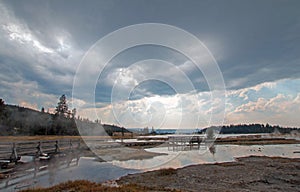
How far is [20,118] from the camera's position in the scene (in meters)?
87.6

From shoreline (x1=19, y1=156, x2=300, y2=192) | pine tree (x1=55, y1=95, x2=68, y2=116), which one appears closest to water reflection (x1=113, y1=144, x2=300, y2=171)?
shoreline (x1=19, y1=156, x2=300, y2=192)

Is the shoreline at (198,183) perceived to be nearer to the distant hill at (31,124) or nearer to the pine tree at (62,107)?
the distant hill at (31,124)

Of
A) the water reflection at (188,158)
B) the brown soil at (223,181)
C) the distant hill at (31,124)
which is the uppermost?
the distant hill at (31,124)

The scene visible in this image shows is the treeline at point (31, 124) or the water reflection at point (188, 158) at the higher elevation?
the treeline at point (31, 124)

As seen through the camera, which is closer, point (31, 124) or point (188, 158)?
point (188, 158)

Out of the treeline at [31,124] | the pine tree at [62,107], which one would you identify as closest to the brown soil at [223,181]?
the treeline at [31,124]

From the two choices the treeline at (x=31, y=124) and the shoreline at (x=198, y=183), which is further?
the treeline at (x=31, y=124)

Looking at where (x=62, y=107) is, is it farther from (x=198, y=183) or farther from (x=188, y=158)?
(x=198, y=183)

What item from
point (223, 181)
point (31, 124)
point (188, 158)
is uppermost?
point (31, 124)

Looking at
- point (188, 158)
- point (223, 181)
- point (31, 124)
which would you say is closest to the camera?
point (223, 181)

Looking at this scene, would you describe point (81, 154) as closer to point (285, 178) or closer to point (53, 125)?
point (285, 178)

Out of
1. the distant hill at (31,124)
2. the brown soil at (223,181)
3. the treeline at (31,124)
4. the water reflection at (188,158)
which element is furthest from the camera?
the distant hill at (31,124)

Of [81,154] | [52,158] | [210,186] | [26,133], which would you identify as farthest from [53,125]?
[210,186]

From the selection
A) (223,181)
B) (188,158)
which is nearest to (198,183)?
(223,181)
